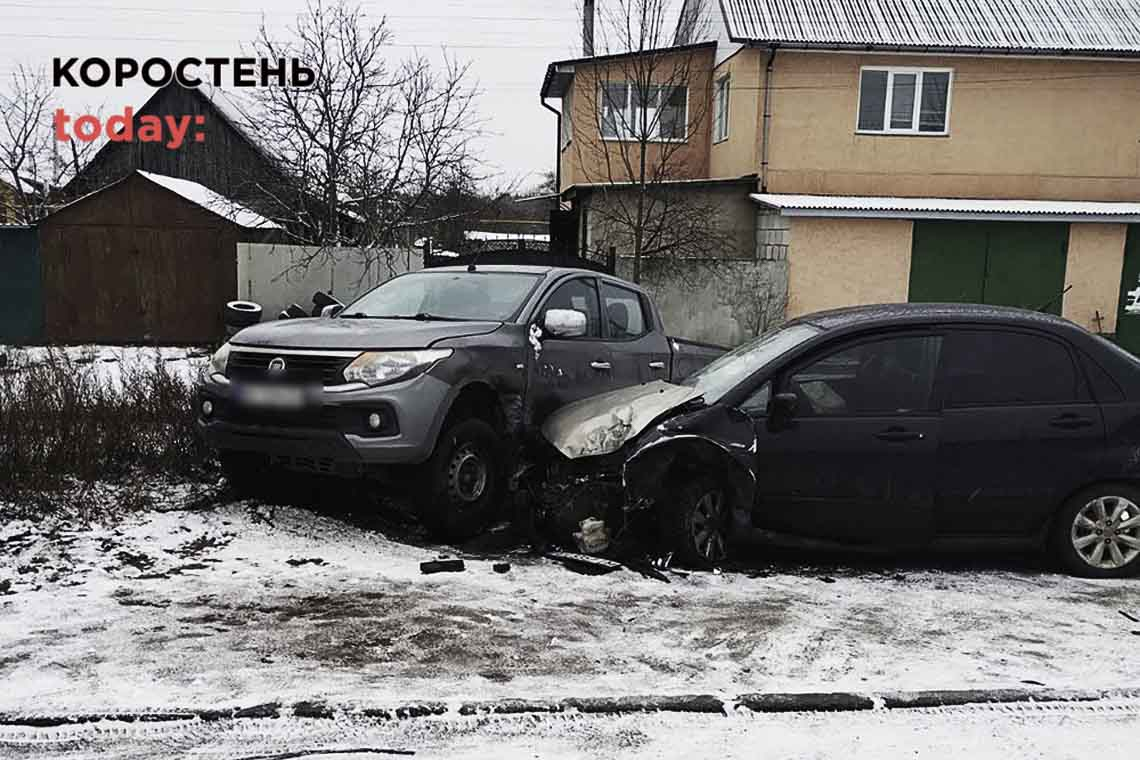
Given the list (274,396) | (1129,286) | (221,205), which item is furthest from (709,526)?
(1129,286)

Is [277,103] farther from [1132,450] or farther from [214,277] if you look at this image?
[1132,450]

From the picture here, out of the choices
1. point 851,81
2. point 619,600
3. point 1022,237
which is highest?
point 851,81

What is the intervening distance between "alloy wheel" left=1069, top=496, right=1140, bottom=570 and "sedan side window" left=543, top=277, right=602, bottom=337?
364 cm

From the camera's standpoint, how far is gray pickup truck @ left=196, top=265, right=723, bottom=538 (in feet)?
17.8

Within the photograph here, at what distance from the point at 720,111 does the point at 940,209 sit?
236 inches

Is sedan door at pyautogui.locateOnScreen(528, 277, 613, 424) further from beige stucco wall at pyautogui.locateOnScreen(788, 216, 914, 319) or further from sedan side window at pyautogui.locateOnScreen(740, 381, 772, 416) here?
beige stucco wall at pyautogui.locateOnScreen(788, 216, 914, 319)

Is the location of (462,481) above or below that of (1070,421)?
below

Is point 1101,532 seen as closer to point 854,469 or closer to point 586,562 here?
point 854,469

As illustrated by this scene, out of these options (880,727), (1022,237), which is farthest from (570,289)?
(1022,237)

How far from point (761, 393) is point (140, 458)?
4.39m

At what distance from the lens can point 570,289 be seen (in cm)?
722

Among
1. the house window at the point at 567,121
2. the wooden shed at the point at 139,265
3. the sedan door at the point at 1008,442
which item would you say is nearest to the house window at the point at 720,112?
the house window at the point at 567,121

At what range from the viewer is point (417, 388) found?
549 cm

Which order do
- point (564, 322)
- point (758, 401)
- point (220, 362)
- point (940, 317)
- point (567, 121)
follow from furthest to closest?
point (567, 121), point (564, 322), point (220, 362), point (940, 317), point (758, 401)
